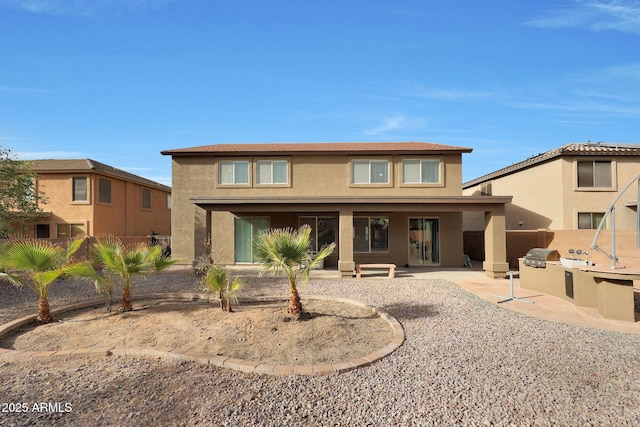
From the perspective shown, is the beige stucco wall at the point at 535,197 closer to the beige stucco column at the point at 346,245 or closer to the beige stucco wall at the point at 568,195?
the beige stucco wall at the point at 568,195

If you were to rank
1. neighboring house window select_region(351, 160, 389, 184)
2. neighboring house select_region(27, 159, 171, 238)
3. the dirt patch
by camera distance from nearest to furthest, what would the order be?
the dirt patch
neighboring house window select_region(351, 160, 389, 184)
neighboring house select_region(27, 159, 171, 238)

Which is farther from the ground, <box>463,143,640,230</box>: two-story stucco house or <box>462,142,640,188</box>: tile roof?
<box>462,142,640,188</box>: tile roof

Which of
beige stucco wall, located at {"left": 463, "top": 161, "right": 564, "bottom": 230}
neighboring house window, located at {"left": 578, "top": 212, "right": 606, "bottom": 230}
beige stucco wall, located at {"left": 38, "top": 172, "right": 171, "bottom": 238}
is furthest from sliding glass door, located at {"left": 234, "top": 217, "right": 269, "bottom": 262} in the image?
neighboring house window, located at {"left": 578, "top": 212, "right": 606, "bottom": 230}

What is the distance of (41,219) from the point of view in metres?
18.7

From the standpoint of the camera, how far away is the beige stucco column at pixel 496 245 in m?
11.9

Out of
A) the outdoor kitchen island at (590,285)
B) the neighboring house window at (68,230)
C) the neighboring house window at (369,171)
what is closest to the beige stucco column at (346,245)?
the neighboring house window at (369,171)

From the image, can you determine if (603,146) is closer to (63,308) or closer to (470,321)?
(470,321)

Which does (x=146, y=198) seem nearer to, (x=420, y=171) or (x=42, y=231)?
(x=42, y=231)

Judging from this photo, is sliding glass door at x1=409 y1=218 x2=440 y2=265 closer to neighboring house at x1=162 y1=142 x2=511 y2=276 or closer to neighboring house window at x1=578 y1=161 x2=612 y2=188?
neighboring house at x1=162 y1=142 x2=511 y2=276

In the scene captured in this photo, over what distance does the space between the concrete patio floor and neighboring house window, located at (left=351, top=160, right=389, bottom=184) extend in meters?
4.70

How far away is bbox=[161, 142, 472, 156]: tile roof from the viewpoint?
50.5 ft

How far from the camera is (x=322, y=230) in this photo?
52.0ft

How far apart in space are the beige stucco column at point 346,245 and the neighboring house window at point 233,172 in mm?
6091

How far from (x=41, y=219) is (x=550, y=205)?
2874cm
